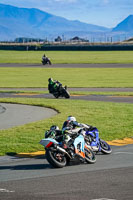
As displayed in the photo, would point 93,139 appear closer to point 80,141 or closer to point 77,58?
point 80,141

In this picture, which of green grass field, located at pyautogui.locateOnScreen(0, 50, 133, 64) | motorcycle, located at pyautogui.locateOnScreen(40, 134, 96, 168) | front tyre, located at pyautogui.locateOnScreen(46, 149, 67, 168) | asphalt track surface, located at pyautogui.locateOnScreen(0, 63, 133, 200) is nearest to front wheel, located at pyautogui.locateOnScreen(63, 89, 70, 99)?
asphalt track surface, located at pyautogui.locateOnScreen(0, 63, 133, 200)

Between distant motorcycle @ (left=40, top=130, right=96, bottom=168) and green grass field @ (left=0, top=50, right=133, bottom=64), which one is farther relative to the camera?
green grass field @ (left=0, top=50, right=133, bottom=64)

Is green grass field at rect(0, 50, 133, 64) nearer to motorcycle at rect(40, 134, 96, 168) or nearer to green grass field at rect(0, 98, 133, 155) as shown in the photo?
green grass field at rect(0, 98, 133, 155)

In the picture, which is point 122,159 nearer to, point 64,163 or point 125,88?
point 64,163

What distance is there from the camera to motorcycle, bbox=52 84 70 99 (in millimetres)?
39188

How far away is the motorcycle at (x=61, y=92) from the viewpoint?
129 feet

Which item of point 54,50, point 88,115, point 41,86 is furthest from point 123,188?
point 54,50

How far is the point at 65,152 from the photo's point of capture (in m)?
15.5

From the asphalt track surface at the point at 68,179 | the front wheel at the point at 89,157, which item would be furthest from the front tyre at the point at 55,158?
the front wheel at the point at 89,157

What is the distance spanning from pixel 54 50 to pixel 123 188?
465 feet

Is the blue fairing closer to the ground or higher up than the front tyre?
higher up

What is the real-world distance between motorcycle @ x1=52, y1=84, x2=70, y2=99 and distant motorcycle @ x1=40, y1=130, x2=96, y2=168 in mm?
22840

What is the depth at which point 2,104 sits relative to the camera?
34969 millimetres

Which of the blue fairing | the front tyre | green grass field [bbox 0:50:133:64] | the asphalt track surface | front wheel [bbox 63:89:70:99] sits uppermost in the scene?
the blue fairing
